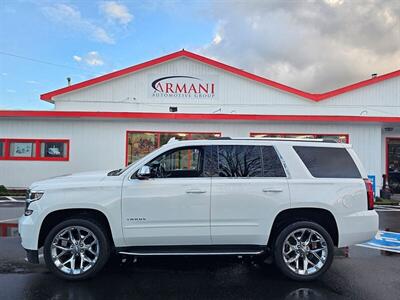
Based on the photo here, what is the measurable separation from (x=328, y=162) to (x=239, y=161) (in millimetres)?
1341

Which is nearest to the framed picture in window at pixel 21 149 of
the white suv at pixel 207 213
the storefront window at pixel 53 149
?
the storefront window at pixel 53 149

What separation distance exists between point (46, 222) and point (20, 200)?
8.93 m

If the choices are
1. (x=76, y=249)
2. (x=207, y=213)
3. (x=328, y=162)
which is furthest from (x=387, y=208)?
(x=76, y=249)

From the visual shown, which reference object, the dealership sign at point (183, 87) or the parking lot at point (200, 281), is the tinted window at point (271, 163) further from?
the dealership sign at point (183, 87)

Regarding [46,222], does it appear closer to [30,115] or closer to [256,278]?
[256,278]

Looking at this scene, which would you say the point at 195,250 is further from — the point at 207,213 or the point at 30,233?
the point at 30,233

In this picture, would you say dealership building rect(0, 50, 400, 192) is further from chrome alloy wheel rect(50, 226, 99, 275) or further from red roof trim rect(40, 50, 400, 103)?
chrome alloy wheel rect(50, 226, 99, 275)

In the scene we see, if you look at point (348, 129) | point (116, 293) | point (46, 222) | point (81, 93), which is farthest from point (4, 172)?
point (348, 129)

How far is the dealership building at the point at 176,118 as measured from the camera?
558 inches

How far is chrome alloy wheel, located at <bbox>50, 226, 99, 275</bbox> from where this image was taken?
15.0ft

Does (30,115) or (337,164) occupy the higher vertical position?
(30,115)

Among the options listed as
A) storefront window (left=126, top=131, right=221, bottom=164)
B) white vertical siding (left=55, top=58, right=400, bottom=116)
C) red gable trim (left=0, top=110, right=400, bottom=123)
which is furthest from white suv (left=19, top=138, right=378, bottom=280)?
white vertical siding (left=55, top=58, right=400, bottom=116)

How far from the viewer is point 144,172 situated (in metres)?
4.62

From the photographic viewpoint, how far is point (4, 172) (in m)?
14.4
